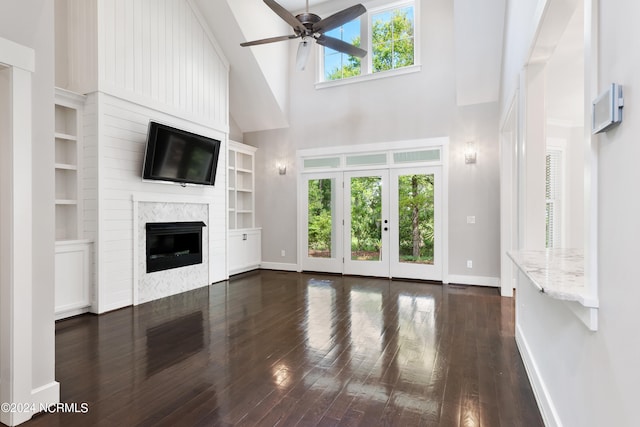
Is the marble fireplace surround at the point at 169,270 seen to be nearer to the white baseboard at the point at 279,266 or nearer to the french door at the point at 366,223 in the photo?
the white baseboard at the point at 279,266

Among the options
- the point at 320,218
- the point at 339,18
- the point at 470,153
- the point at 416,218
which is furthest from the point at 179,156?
the point at 470,153

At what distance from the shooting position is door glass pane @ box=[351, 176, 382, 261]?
6.57 m

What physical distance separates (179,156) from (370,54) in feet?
13.3

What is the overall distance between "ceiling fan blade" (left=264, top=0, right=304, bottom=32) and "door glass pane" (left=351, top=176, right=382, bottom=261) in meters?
3.10

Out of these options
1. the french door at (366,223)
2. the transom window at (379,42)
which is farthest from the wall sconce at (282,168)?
the transom window at (379,42)

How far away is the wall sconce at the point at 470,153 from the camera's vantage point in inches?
228

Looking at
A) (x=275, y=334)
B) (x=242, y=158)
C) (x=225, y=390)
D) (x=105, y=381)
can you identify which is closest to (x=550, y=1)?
(x=225, y=390)

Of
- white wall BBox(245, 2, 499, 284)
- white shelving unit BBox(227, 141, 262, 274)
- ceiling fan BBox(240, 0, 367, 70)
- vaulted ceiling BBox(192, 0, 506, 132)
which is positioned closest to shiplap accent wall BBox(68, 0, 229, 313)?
vaulted ceiling BBox(192, 0, 506, 132)

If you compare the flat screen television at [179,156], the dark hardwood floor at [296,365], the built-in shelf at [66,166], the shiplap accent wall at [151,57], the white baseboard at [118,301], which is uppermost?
the shiplap accent wall at [151,57]

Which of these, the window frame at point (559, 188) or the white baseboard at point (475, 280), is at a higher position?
the window frame at point (559, 188)

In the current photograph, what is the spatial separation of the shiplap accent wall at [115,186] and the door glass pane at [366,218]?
3346mm

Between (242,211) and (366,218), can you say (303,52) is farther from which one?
(242,211)

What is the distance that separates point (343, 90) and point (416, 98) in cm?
143

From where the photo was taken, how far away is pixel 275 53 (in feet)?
22.5
